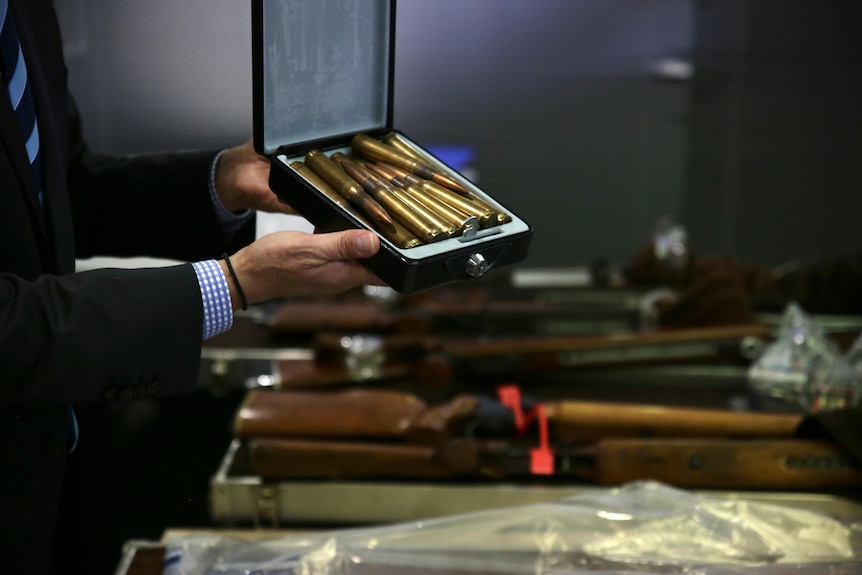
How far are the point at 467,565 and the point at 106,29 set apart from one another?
3.25ft

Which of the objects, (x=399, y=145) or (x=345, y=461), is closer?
(x=399, y=145)

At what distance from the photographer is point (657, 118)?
4.26 m

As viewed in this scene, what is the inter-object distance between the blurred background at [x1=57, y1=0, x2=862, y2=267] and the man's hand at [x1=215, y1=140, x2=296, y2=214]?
2557mm

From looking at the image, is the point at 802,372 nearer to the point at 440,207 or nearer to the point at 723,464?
the point at 723,464

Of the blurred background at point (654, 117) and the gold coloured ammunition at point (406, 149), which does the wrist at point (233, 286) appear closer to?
the gold coloured ammunition at point (406, 149)

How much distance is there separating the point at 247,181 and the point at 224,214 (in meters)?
0.08

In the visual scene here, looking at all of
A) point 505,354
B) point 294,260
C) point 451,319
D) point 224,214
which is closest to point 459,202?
point 294,260

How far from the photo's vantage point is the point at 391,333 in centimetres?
234

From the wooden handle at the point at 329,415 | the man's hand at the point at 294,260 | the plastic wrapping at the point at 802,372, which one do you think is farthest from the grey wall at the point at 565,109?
the man's hand at the point at 294,260

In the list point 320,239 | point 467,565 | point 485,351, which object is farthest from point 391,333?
point 320,239

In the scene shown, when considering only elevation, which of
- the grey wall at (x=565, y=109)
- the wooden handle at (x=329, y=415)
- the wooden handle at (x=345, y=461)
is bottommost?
the wooden handle at (x=345, y=461)

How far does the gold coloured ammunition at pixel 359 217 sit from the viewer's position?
1.13m

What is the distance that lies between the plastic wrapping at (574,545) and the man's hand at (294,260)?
0.40 meters

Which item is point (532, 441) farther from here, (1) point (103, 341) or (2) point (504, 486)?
(1) point (103, 341)
